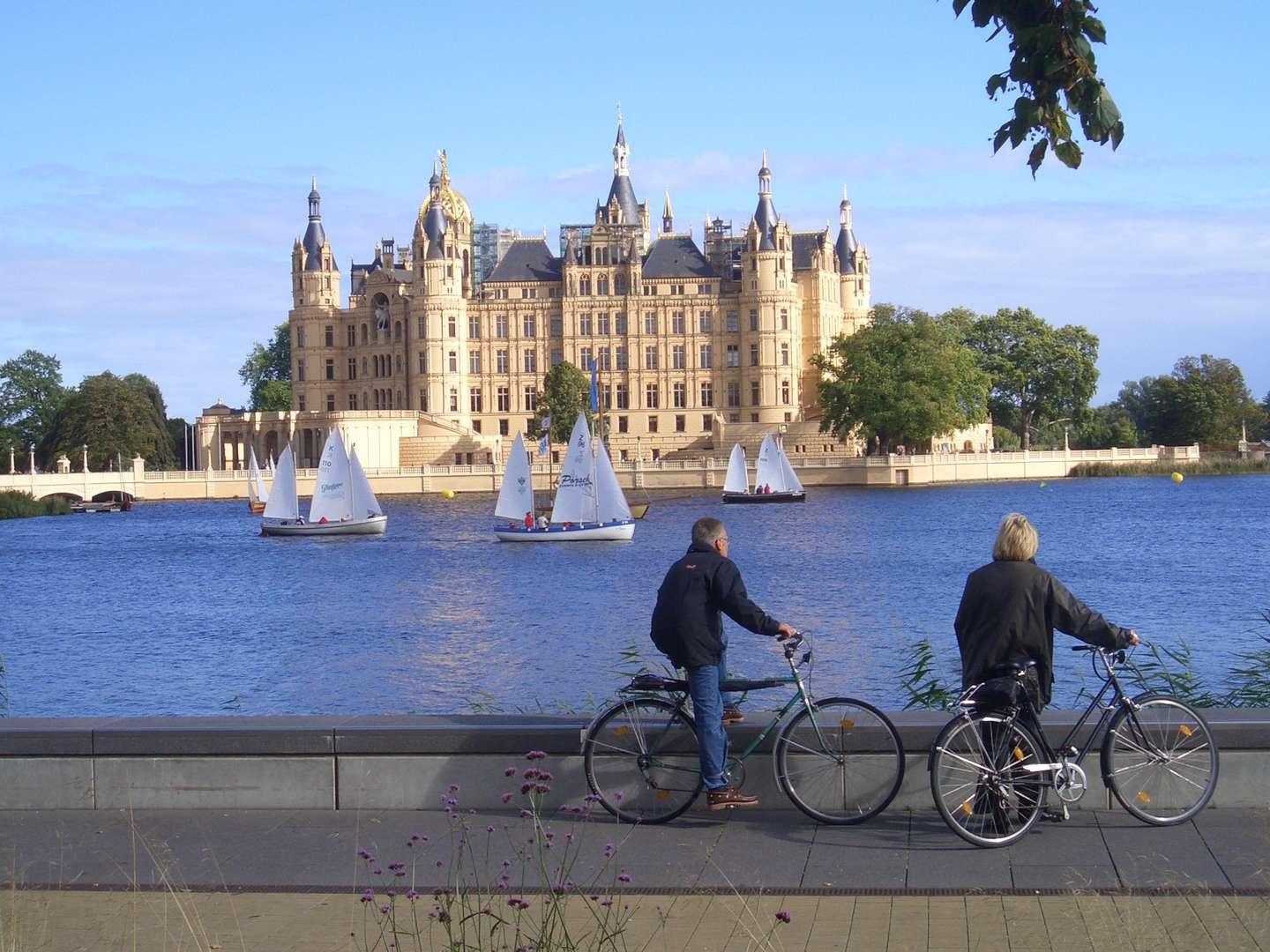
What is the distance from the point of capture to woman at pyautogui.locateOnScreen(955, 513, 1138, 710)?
911cm

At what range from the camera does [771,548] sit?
5984 cm

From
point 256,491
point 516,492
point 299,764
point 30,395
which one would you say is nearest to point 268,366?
point 30,395

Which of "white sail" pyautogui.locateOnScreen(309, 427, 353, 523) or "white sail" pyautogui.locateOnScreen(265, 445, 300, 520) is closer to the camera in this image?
"white sail" pyautogui.locateOnScreen(309, 427, 353, 523)

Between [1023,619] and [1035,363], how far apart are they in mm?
119135

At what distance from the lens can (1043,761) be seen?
29.9ft

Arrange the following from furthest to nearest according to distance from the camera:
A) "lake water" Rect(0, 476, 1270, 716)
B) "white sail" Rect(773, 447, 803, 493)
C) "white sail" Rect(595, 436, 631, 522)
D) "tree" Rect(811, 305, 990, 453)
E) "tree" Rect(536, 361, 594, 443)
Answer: "tree" Rect(536, 361, 594, 443)
"tree" Rect(811, 305, 990, 453)
"white sail" Rect(773, 447, 803, 493)
"white sail" Rect(595, 436, 631, 522)
"lake water" Rect(0, 476, 1270, 716)

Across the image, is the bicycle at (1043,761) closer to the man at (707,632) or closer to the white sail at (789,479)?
the man at (707,632)

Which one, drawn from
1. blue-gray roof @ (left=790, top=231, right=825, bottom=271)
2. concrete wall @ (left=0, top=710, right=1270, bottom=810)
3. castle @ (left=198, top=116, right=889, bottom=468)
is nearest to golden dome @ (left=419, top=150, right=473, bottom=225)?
castle @ (left=198, top=116, right=889, bottom=468)

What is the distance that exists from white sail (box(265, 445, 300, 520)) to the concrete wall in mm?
63196

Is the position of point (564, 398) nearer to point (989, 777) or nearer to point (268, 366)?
point (268, 366)

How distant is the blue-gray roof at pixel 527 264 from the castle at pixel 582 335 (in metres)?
0.16

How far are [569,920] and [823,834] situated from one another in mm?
2122

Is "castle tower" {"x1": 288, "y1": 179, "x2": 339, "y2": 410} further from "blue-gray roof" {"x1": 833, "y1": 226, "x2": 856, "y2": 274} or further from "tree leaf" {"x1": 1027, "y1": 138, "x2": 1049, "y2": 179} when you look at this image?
"tree leaf" {"x1": 1027, "y1": 138, "x2": 1049, "y2": 179}

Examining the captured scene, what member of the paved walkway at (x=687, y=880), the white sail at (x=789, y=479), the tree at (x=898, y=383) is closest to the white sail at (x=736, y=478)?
the white sail at (x=789, y=479)
